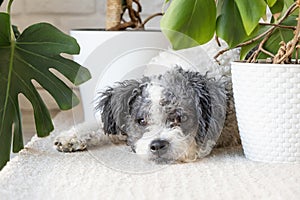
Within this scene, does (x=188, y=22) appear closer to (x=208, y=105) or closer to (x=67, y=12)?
(x=208, y=105)

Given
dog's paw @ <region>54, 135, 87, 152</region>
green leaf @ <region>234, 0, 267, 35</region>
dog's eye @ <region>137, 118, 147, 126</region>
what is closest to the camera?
green leaf @ <region>234, 0, 267, 35</region>

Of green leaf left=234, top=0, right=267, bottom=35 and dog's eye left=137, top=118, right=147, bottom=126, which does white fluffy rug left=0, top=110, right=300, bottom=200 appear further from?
green leaf left=234, top=0, right=267, bottom=35

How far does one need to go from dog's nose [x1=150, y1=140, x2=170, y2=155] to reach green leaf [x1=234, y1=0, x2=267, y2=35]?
0.86ft

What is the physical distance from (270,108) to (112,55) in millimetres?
447

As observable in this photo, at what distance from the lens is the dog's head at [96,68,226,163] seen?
1113 mm

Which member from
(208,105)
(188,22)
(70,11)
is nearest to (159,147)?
(208,105)

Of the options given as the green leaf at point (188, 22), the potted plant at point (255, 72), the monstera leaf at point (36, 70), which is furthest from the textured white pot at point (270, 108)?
the monstera leaf at point (36, 70)

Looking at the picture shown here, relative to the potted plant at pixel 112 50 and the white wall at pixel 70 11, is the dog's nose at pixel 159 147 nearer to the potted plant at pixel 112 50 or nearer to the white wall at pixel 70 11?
the potted plant at pixel 112 50

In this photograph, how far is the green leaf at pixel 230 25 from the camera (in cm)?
112

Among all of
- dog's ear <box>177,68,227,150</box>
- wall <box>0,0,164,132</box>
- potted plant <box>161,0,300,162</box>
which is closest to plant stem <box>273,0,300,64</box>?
potted plant <box>161,0,300,162</box>

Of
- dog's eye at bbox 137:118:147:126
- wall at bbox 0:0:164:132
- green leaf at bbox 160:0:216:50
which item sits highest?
green leaf at bbox 160:0:216:50

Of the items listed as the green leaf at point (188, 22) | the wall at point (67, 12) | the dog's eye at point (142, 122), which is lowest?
the wall at point (67, 12)

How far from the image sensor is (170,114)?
1131mm

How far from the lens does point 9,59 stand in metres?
1.22
